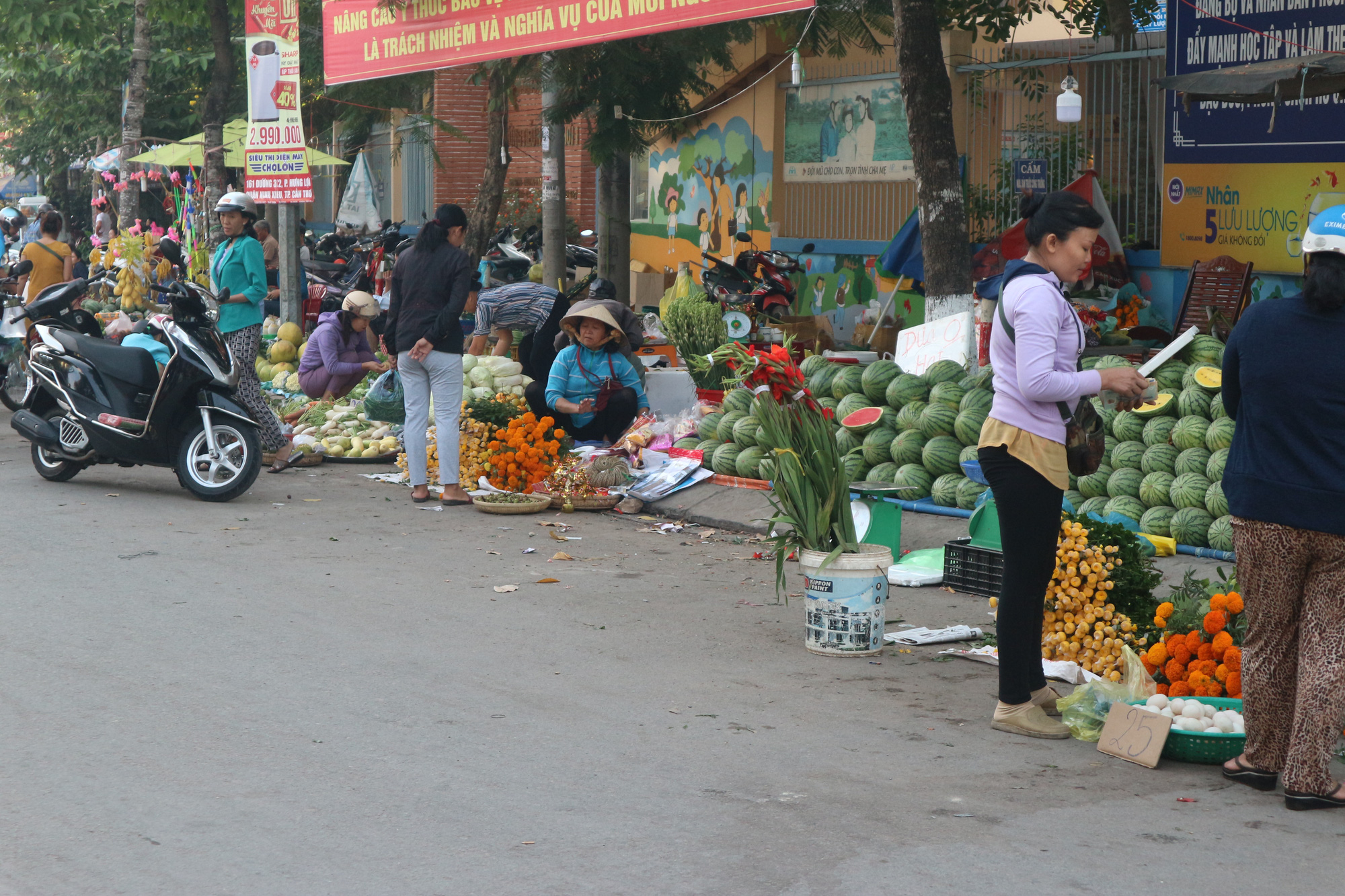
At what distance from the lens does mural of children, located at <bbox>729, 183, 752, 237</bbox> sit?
58.7 ft

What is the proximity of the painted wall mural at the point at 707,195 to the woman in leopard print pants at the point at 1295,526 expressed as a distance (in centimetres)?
1313

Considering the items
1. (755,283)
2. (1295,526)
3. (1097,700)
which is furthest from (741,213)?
(1295,526)

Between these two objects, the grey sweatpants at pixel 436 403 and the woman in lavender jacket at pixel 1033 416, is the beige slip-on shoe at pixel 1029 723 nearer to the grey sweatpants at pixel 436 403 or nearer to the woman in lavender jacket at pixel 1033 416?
the woman in lavender jacket at pixel 1033 416

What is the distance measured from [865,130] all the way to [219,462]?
8.79m

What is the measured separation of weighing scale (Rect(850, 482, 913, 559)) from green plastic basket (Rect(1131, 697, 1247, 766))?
3.02 meters

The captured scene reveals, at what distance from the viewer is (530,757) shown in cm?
484

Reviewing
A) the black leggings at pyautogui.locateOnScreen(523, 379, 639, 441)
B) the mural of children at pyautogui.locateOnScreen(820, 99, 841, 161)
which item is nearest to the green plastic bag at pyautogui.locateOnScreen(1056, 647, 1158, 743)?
the black leggings at pyautogui.locateOnScreen(523, 379, 639, 441)

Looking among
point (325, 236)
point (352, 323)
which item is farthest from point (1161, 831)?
point (325, 236)

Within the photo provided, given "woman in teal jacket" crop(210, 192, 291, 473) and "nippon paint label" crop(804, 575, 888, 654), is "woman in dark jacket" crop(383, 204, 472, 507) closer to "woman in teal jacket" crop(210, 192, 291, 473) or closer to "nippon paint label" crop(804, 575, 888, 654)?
"woman in teal jacket" crop(210, 192, 291, 473)

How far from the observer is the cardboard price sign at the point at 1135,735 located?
15.9ft

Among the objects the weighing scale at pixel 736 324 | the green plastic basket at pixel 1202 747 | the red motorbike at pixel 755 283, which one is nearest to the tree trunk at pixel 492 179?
the red motorbike at pixel 755 283

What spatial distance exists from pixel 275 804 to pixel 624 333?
651 centimetres

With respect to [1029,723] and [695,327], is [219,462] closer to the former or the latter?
[695,327]

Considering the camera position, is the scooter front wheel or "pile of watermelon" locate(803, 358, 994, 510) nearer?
"pile of watermelon" locate(803, 358, 994, 510)
